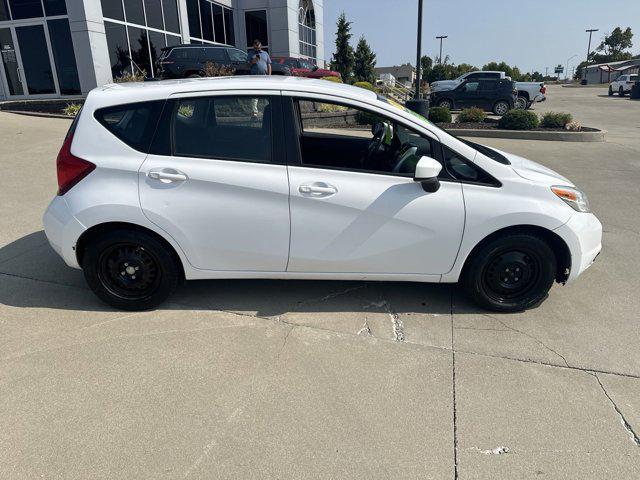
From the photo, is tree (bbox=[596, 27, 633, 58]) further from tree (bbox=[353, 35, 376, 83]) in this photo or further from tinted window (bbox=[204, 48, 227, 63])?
tinted window (bbox=[204, 48, 227, 63])

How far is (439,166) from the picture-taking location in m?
3.14

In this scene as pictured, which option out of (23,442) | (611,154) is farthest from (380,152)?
(611,154)

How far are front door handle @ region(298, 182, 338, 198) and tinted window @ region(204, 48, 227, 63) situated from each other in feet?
48.4

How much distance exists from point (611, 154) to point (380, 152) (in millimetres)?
9521

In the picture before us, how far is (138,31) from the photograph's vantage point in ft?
58.5

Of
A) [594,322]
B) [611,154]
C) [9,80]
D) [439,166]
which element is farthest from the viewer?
[9,80]

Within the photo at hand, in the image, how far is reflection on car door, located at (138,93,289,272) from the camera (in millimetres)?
3332

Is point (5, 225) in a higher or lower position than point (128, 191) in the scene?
lower

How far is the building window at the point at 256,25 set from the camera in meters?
26.5

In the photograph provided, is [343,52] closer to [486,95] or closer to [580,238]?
[486,95]

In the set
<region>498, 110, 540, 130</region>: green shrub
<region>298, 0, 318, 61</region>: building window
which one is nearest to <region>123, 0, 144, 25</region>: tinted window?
<region>298, 0, 318, 61</region>: building window

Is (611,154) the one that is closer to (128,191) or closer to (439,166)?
(439,166)

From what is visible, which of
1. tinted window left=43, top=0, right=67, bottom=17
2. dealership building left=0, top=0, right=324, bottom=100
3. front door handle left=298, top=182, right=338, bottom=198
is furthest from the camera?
tinted window left=43, top=0, right=67, bottom=17

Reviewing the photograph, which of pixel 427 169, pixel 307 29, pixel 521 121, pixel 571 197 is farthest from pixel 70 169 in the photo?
pixel 307 29
